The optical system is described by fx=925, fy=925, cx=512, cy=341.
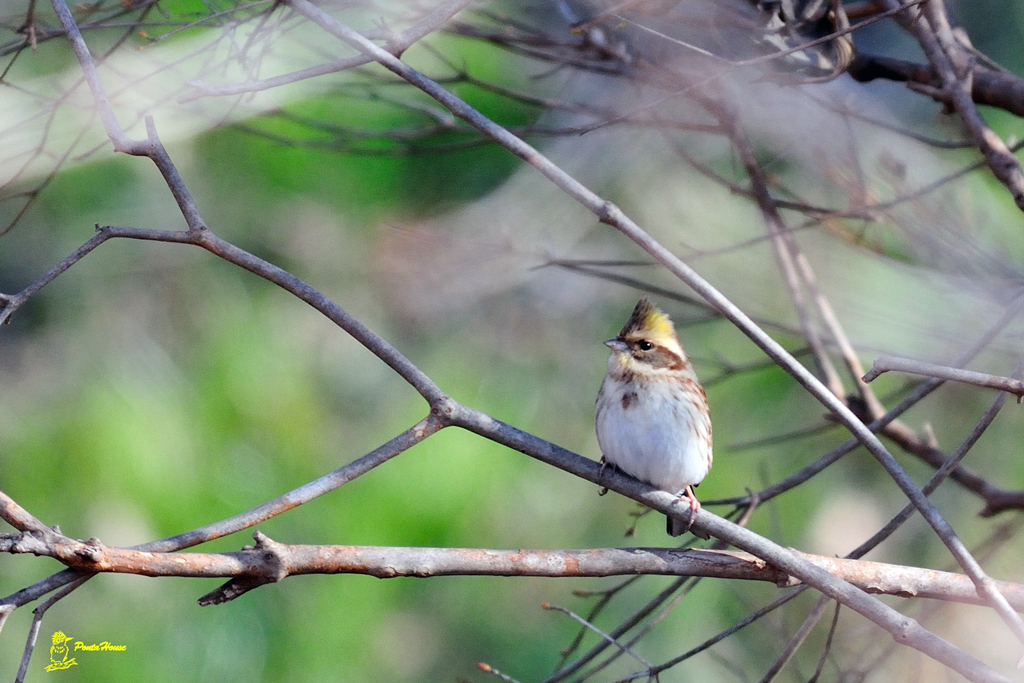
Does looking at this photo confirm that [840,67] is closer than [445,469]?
Yes

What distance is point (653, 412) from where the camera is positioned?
→ 2109mm

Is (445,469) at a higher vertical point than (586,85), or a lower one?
lower

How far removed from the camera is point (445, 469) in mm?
2752

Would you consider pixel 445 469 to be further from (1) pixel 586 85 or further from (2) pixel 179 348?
(1) pixel 586 85

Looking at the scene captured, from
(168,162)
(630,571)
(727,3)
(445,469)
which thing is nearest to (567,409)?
(445,469)

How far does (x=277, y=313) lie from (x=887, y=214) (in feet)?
6.19

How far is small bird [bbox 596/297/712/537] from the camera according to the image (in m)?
2.08

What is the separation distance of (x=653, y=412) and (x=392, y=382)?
130cm
